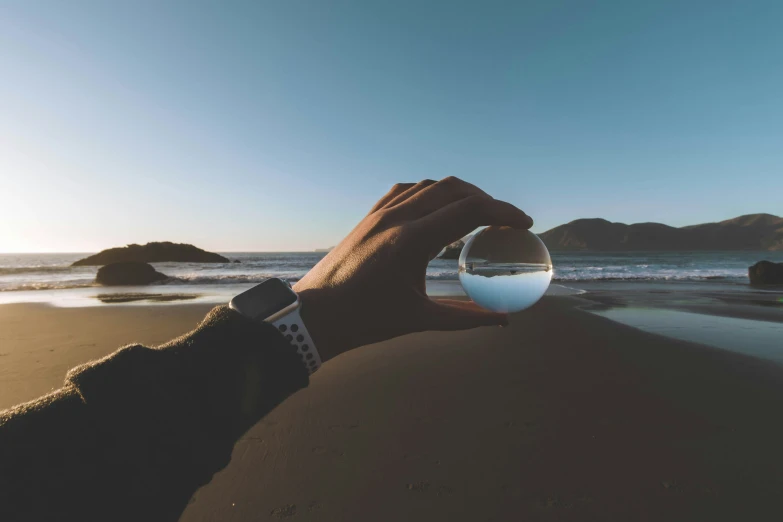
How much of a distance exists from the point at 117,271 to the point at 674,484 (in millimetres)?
23251

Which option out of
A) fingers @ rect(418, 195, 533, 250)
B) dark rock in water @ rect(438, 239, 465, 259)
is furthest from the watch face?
dark rock in water @ rect(438, 239, 465, 259)

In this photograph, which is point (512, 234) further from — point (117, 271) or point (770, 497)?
point (117, 271)

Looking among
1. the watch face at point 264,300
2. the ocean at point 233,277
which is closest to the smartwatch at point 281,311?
the watch face at point 264,300

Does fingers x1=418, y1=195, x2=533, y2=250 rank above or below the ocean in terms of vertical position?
above

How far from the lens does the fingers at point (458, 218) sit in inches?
69.0

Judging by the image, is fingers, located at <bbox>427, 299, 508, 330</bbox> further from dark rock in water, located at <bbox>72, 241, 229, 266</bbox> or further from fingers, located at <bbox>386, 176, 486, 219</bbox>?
dark rock in water, located at <bbox>72, 241, 229, 266</bbox>

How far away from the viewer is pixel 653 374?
401 cm

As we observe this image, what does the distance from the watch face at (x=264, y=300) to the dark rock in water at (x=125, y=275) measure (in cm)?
2166

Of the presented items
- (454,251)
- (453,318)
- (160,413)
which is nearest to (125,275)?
(454,251)

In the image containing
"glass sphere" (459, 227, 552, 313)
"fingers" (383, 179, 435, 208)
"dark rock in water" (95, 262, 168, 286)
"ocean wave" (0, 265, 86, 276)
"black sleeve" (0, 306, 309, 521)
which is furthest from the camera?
"ocean wave" (0, 265, 86, 276)

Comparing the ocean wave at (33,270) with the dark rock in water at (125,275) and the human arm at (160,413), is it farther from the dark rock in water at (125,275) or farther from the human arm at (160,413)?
the human arm at (160,413)

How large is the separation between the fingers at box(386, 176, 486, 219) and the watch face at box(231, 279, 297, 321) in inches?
29.8

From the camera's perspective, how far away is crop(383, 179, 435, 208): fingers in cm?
208

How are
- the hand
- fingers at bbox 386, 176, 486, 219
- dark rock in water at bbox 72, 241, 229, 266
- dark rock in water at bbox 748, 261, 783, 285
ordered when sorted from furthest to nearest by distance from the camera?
dark rock in water at bbox 72, 241, 229, 266 → dark rock in water at bbox 748, 261, 783, 285 → fingers at bbox 386, 176, 486, 219 → the hand
